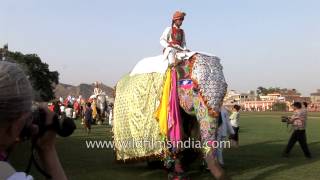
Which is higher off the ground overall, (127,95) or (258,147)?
(127,95)

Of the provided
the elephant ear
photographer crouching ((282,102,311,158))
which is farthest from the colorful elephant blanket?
photographer crouching ((282,102,311,158))

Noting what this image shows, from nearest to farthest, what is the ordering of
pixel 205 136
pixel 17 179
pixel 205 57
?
1. pixel 17 179
2. pixel 205 136
3. pixel 205 57

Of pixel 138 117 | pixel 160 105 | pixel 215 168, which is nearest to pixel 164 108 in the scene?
pixel 160 105

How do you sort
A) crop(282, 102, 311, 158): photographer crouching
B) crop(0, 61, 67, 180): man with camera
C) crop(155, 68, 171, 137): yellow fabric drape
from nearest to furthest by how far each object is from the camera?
crop(0, 61, 67, 180): man with camera → crop(155, 68, 171, 137): yellow fabric drape → crop(282, 102, 311, 158): photographer crouching

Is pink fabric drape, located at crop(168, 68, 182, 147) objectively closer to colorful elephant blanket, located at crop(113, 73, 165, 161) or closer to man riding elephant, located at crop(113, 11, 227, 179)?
man riding elephant, located at crop(113, 11, 227, 179)

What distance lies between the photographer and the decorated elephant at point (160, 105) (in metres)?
7.73

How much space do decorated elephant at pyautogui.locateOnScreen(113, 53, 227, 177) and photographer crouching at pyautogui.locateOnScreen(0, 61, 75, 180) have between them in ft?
17.0

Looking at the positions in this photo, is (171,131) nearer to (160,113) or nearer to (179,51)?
(160,113)

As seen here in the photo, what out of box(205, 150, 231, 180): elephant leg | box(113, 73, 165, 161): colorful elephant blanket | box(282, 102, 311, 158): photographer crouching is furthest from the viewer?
box(282, 102, 311, 158): photographer crouching

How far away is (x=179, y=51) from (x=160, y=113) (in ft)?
3.13

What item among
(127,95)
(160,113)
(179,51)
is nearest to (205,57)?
(179,51)

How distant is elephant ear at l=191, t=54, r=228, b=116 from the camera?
7770 millimetres

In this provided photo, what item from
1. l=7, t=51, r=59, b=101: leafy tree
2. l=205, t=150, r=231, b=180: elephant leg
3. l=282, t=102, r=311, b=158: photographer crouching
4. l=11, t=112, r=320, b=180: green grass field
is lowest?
l=11, t=112, r=320, b=180: green grass field

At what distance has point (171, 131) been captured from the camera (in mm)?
7965
